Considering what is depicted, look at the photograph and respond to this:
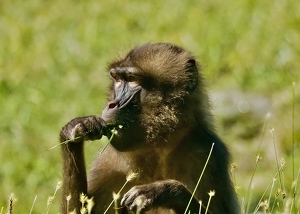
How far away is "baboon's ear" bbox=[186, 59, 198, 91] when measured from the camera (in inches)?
243

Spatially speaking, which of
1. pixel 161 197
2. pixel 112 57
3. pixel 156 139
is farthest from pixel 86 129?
pixel 112 57

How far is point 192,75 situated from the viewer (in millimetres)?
6195

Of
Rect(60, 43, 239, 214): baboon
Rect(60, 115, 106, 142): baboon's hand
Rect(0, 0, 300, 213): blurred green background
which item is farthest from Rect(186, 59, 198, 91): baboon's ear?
Rect(0, 0, 300, 213): blurred green background

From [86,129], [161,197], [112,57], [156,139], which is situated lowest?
[161,197]

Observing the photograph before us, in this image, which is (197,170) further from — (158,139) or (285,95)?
(285,95)

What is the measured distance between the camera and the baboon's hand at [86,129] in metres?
5.58

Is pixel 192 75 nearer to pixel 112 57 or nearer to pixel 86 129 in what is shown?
pixel 86 129

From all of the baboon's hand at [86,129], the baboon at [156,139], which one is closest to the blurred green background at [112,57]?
the baboon at [156,139]

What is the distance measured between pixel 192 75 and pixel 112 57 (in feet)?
17.6

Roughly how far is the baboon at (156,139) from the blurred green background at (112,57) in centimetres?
357

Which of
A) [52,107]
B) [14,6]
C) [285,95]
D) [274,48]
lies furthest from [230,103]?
[14,6]

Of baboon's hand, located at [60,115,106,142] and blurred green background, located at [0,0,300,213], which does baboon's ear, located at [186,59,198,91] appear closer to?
baboon's hand, located at [60,115,106,142]

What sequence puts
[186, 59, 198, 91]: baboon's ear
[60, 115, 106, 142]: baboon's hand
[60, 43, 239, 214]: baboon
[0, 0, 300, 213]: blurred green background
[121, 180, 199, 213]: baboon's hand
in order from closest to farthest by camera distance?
[121, 180, 199, 213]: baboon's hand, [60, 115, 106, 142]: baboon's hand, [60, 43, 239, 214]: baboon, [186, 59, 198, 91]: baboon's ear, [0, 0, 300, 213]: blurred green background

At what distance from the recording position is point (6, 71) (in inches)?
525
